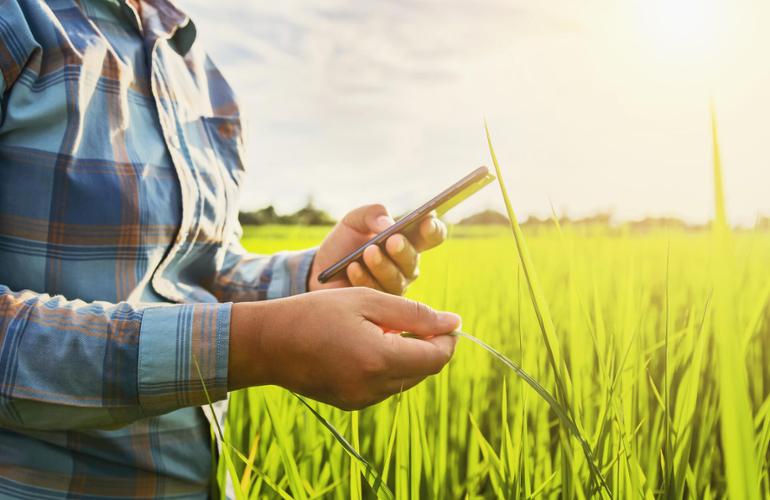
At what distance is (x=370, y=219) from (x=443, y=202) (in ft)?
0.77

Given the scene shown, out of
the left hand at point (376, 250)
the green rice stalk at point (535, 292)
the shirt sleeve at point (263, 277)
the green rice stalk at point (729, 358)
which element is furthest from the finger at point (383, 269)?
the green rice stalk at point (729, 358)

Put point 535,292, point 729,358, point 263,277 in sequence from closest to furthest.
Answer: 1. point 729,358
2. point 535,292
3. point 263,277

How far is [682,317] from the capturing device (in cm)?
159

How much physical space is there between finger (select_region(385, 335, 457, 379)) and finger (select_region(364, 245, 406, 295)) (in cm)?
25

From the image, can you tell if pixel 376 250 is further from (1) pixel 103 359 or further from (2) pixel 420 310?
(1) pixel 103 359

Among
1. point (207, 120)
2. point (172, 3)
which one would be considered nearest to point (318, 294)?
point (207, 120)

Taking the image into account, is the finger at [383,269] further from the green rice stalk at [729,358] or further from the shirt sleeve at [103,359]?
the green rice stalk at [729,358]

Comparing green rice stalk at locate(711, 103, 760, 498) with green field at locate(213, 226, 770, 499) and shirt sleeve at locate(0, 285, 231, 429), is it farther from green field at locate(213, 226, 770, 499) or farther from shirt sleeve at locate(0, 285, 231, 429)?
shirt sleeve at locate(0, 285, 231, 429)

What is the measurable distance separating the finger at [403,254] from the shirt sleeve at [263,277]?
0.21 m

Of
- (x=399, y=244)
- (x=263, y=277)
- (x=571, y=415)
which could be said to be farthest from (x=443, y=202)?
(x=263, y=277)

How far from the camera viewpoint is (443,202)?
0.73 meters

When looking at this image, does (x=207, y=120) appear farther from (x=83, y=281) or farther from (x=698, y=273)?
(x=698, y=273)

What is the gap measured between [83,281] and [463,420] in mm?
535

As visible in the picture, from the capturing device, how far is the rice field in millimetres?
428
